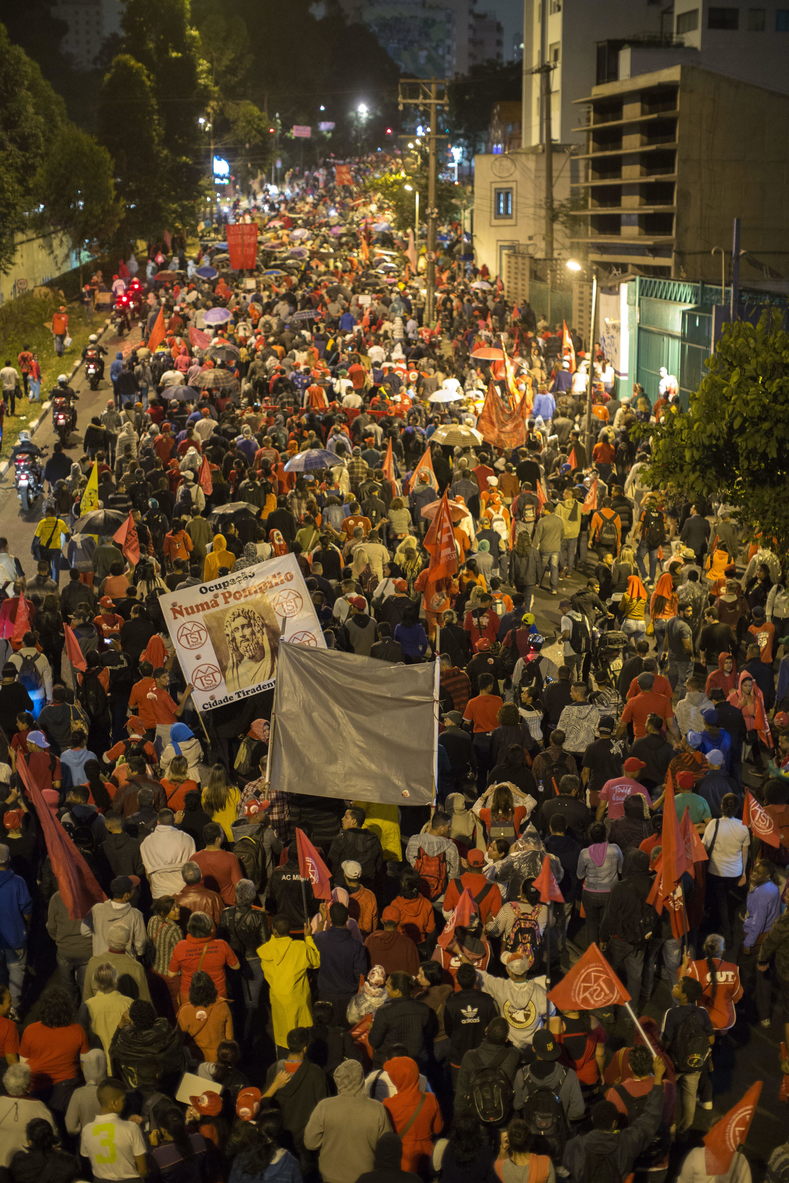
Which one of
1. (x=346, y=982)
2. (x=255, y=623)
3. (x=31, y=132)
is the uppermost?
(x=31, y=132)

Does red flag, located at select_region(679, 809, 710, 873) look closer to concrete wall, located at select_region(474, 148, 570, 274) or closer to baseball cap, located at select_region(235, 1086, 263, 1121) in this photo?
baseball cap, located at select_region(235, 1086, 263, 1121)

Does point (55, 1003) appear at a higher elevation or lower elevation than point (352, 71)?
lower

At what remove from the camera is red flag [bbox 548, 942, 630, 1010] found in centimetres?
814

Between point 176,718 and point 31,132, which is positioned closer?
point 176,718

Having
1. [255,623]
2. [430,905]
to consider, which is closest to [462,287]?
[255,623]

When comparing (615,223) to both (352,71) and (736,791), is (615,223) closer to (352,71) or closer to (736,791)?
(736,791)

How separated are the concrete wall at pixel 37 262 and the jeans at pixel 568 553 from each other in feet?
99.9

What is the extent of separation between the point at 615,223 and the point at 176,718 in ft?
131

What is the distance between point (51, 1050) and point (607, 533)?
12.2m

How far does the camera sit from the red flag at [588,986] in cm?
814

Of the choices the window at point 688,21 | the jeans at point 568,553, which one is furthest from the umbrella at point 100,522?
the window at point 688,21

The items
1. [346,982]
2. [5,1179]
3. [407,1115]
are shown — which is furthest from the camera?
[346,982]

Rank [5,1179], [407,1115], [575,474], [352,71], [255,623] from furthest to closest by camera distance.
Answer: [352,71] < [575,474] < [255,623] < [407,1115] < [5,1179]

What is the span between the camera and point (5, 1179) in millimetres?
7172
